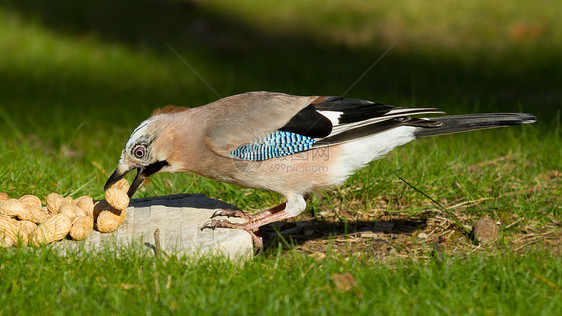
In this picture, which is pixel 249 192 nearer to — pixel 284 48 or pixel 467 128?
pixel 467 128

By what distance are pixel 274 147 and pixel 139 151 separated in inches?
34.9

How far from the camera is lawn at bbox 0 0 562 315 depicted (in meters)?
Answer: 3.29

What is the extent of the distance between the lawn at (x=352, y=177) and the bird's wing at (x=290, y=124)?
2.10 ft

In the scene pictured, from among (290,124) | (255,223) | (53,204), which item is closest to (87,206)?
(53,204)

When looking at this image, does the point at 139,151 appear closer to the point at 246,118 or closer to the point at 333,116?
the point at 246,118

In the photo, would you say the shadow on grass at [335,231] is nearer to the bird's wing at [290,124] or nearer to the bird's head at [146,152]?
the bird's wing at [290,124]

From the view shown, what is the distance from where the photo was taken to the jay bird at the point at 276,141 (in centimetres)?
418

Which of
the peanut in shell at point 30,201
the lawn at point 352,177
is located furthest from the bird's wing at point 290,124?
the peanut in shell at point 30,201

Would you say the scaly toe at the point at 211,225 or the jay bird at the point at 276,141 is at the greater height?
the jay bird at the point at 276,141

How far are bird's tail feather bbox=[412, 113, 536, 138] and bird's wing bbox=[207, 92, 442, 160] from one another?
0.08m

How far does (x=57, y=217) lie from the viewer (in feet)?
12.8

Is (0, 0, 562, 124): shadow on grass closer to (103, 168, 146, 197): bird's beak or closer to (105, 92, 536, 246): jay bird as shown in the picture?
(105, 92, 536, 246): jay bird

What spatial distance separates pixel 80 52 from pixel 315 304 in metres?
8.11

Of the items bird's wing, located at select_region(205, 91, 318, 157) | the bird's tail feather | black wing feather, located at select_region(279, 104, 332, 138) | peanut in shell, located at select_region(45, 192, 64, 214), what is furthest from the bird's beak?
the bird's tail feather
